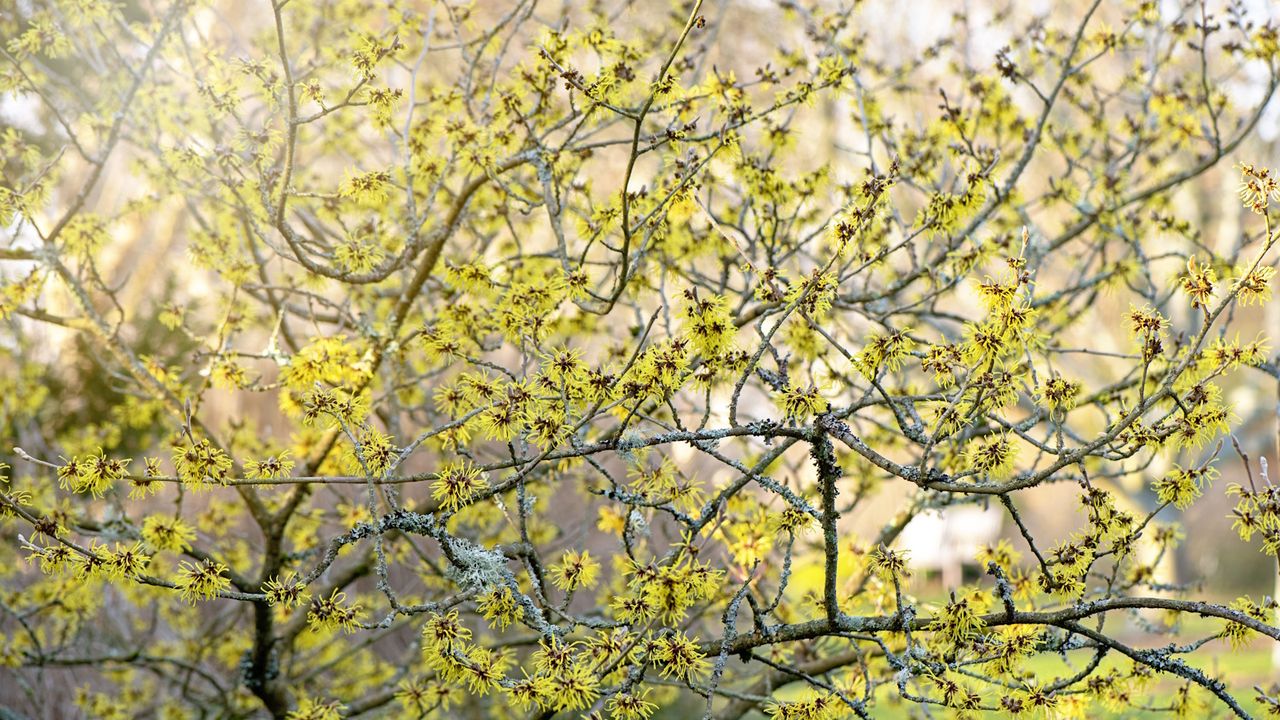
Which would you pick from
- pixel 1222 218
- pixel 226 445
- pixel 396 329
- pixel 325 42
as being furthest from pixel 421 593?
pixel 1222 218

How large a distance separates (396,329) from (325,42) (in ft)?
7.42

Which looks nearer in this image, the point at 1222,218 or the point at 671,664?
the point at 671,664

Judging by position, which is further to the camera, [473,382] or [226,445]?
[226,445]

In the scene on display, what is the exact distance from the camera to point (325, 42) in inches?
208

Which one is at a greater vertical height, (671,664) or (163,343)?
(163,343)

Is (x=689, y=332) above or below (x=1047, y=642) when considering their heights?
above

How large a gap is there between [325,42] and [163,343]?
4035 mm

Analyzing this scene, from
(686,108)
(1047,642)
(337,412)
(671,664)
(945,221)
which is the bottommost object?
(671,664)

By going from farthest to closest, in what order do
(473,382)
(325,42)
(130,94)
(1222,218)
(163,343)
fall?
(1222,218)
(163,343)
(325,42)
(130,94)
(473,382)

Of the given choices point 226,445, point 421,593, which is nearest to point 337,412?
point 226,445

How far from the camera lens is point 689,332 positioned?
2.44m

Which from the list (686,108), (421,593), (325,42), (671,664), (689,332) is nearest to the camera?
(671,664)

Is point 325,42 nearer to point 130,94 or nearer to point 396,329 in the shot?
point 130,94

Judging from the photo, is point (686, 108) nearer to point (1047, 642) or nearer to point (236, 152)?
point (236, 152)
